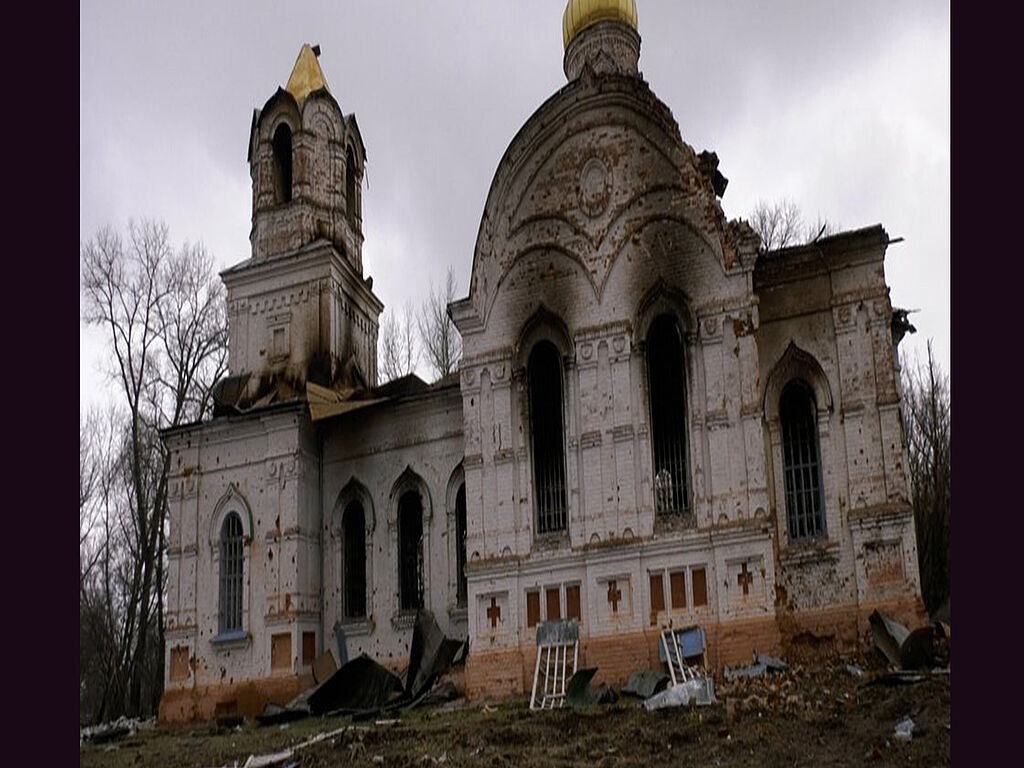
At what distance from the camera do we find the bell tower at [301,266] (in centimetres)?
2425

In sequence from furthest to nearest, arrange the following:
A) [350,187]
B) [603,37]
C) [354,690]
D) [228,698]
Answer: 1. [350,187]
2. [603,37]
3. [228,698]
4. [354,690]

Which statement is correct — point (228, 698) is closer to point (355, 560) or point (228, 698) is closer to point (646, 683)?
point (355, 560)

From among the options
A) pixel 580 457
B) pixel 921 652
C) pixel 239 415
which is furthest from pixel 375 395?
pixel 921 652

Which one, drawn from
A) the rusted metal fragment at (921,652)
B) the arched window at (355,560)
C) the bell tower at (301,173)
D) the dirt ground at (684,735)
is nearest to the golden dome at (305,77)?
the bell tower at (301,173)

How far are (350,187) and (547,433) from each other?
10.2 m

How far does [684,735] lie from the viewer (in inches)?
506

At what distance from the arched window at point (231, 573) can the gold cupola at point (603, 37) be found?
41.5 feet

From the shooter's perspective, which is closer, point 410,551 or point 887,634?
point 887,634

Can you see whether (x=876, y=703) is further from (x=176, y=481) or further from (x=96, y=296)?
(x=96, y=296)

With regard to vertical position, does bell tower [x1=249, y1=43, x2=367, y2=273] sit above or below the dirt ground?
above

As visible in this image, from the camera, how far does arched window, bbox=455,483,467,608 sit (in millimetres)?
21031

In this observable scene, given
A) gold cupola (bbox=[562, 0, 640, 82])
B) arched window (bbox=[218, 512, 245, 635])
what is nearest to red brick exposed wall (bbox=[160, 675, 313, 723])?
arched window (bbox=[218, 512, 245, 635])

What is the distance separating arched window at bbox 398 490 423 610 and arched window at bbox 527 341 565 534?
12.2 ft

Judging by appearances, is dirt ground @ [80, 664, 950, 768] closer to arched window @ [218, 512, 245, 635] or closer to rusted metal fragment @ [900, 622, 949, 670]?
rusted metal fragment @ [900, 622, 949, 670]
